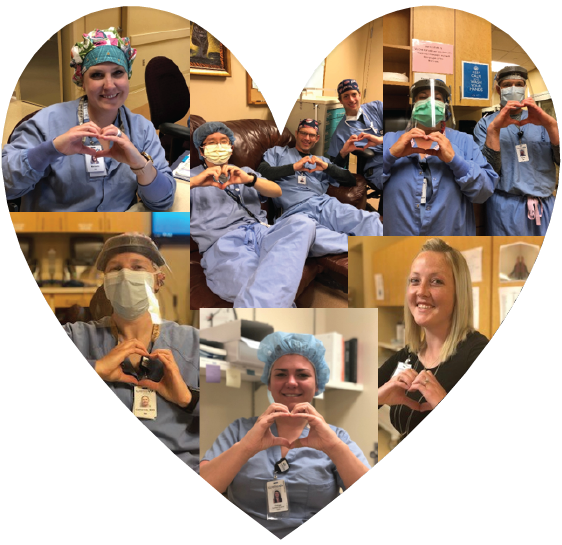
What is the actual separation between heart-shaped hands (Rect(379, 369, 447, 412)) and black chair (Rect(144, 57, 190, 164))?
0.97 meters

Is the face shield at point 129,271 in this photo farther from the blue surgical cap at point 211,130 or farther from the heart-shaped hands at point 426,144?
the heart-shaped hands at point 426,144

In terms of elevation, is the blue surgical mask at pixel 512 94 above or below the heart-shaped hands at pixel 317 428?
above

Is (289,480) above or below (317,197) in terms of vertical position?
below

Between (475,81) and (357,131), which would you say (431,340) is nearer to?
(357,131)

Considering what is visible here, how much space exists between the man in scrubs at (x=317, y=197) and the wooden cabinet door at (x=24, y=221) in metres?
0.71

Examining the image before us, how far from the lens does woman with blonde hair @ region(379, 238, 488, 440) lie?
213 cm

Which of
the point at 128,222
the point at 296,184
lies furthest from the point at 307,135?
the point at 128,222

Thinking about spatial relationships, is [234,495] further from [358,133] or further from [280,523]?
[358,133]

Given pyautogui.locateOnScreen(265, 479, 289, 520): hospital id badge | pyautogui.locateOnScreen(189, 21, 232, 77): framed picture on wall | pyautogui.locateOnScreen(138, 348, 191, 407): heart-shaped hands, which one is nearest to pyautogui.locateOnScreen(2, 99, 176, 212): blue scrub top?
pyautogui.locateOnScreen(189, 21, 232, 77): framed picture on wall

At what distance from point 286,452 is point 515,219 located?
40.5 inches

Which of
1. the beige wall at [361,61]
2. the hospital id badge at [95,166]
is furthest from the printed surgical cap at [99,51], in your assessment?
the beige wall at [361,61]

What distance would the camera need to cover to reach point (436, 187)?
2191mm

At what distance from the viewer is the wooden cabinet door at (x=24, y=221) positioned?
208 centimetres

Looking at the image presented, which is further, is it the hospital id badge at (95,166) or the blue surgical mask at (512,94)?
the blue surgical mask at (512,94)
